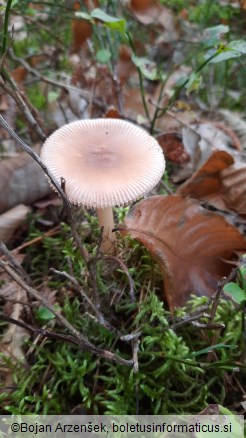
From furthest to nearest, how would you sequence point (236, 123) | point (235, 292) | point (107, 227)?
point (236, 123)
point (107, 227)
point (235, 292)

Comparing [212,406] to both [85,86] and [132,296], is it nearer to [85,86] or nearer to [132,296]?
[132,296]

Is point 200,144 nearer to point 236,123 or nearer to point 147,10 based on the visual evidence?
point 236,123

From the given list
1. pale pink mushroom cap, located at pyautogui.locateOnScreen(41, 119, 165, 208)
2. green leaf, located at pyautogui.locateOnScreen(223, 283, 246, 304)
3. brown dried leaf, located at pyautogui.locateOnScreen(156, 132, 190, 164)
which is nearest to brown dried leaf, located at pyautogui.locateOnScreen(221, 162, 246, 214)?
brown dried leaf, located at pyautogui.locateOnScreen(156, 132, 190, 164)

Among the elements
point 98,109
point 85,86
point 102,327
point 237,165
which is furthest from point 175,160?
point 102,327

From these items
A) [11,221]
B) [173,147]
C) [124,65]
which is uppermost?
[124,65]

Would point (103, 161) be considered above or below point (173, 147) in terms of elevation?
above

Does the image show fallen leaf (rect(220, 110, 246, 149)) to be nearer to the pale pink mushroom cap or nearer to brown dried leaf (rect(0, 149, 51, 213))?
the pale pink mushroom cap

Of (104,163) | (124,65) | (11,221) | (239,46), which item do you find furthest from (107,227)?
(124,65)
